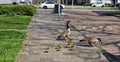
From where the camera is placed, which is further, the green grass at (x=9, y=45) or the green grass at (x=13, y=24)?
the green grass at (x=13, y=24)

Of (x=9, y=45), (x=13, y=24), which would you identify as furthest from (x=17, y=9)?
(x=9, y=45)

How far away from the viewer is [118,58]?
Answer: 11.0 m

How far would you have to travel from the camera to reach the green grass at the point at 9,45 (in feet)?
35.4

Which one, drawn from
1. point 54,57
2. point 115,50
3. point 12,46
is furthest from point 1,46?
point 115,50

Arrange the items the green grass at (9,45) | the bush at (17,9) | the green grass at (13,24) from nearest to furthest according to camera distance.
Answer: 1. the green grass at (9,45)
2. the green grass at (13,24)
3. the bush at (17,9)

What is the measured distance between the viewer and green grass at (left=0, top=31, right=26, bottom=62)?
10785 mm

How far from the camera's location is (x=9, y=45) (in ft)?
43.9

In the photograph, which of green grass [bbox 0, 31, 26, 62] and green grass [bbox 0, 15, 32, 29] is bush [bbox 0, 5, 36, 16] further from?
green grass [bbox 0, 31, 26, 62]

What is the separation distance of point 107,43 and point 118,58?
152 inches

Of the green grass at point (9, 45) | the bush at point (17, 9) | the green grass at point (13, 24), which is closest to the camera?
the green grass at point (9, 45)

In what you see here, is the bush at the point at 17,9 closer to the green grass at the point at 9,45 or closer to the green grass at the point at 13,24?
the green grass at the point at 13,24

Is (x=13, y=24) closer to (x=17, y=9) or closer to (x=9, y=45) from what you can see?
(x=9, y=45)

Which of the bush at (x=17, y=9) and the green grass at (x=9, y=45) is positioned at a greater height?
the bush at (x=17, y=9)

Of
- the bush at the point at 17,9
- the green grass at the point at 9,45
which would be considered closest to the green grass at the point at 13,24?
the green grass at the point at 9,45
